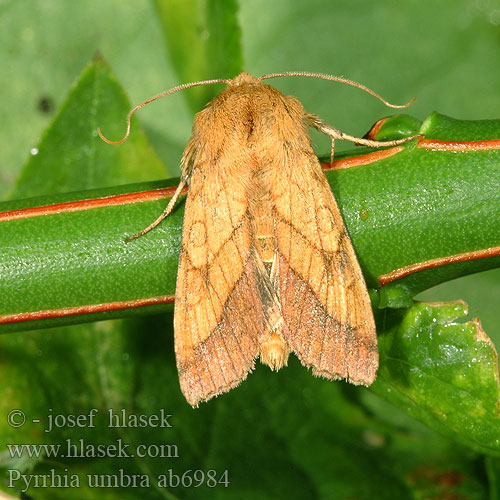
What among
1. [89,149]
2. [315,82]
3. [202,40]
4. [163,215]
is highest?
[315,82]

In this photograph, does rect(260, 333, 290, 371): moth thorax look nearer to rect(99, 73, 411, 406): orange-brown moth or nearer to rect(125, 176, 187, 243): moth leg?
rect(99, 73, 411, 406): orange-brown moth

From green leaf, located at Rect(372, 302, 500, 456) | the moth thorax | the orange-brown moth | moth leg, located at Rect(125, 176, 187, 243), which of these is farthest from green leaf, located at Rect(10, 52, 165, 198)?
green leaf, located at Rect(372, 302, 500, 456)

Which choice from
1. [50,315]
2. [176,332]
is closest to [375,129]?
[176,332]

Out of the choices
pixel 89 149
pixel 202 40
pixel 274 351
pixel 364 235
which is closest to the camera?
pixel 364 235

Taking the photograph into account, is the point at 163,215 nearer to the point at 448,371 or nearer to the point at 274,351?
the point at 274,351

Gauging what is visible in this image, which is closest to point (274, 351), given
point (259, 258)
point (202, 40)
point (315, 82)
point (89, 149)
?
point (259, 258)

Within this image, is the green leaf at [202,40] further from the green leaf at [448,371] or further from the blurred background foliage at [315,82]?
the green leaf at [448,371]

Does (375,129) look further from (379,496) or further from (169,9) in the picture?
(379,496)
